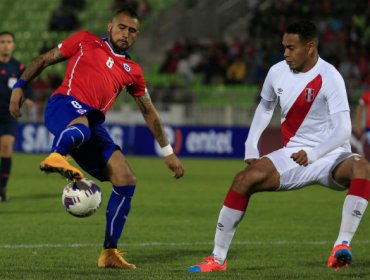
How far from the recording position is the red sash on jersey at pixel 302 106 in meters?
8.15

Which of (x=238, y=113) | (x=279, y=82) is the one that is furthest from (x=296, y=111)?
(x=238, y=113)

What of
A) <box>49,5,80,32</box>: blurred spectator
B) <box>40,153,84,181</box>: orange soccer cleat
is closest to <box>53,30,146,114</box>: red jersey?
<box>40,153,84,181</box>: orange soccer cleat

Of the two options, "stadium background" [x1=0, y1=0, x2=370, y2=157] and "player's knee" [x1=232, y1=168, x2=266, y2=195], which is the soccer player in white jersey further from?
"stadium background" [x1=0, y1=0, x2=370, y2=157]

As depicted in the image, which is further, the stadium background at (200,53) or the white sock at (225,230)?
the stadium background at (200,53)

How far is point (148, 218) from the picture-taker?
1276cm

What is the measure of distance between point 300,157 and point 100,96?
1761 mm

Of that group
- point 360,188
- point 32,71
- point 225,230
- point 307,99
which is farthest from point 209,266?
point 32,71

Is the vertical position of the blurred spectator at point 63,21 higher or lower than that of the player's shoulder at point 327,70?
lower

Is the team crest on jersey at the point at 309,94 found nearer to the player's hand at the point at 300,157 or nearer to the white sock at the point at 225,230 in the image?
the player's hand at the point at 300,157

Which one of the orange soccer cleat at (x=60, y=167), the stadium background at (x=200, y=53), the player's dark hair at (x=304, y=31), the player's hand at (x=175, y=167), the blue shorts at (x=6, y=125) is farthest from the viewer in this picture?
the stadium background at (x=200, y=53)

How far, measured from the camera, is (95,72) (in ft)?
27.5

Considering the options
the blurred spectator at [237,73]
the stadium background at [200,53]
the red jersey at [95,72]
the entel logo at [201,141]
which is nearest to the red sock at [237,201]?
the red jersey at [95,72]

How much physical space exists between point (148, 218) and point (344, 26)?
17.8 m

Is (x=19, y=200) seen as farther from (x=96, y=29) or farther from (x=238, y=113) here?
(x=96, y=29)
